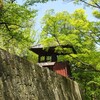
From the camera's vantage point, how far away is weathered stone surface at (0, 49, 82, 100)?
5383mm

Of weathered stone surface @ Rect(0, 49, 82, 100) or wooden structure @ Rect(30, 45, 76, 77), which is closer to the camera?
weathered stone surface @ Rect(0, 49, 82, 100)

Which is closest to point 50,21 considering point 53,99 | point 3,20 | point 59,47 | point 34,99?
point 59,47

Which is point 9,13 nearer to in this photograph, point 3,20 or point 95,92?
point 3,20

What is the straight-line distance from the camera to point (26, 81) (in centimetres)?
642

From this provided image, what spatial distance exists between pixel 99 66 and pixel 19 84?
9.92m

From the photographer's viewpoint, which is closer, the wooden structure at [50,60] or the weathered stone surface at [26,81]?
the weathered stone surface at [26,81]

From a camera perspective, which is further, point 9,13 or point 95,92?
point 95,92

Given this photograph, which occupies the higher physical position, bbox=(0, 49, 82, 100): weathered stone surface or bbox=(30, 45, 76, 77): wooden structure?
bbox=(0, 49, 82, 100): weathered stone surface

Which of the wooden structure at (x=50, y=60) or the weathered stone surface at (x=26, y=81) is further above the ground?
the weathered stone surface at (x=26, y=81)

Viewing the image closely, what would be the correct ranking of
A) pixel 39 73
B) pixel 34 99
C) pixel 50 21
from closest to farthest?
pixel 34 99
pixel 39 73
pixel 50 21

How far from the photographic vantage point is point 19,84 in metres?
5.98

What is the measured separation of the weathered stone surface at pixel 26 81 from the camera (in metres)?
5.38

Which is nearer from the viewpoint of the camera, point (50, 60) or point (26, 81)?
point (26, 81)

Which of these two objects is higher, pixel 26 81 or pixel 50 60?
pixel 26 81
